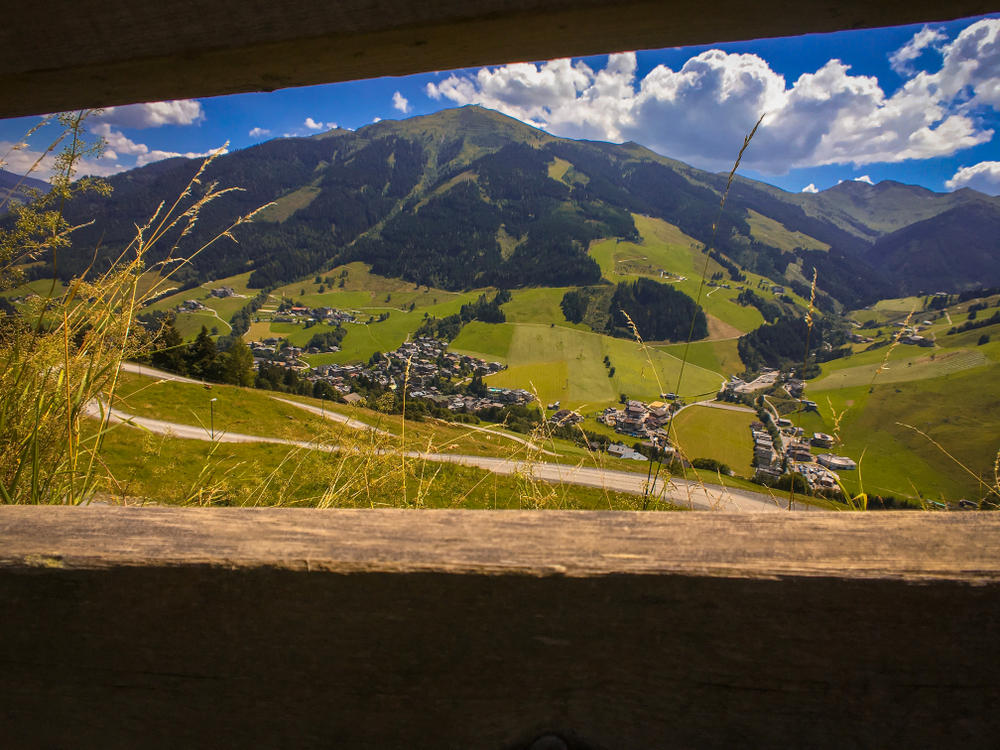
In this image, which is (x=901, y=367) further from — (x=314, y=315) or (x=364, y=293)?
(x=364, y=293)

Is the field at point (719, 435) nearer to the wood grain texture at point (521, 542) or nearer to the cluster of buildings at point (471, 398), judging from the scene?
the cluster of buildings at point (471, 398)

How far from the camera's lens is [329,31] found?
0.68 m

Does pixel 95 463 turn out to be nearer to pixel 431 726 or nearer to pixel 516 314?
pixel 431 726

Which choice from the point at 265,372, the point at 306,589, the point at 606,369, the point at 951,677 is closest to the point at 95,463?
the point at 306,589

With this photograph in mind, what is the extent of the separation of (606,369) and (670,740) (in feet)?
276

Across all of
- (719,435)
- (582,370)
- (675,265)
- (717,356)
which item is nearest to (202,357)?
(719,435)

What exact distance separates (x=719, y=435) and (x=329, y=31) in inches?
2246

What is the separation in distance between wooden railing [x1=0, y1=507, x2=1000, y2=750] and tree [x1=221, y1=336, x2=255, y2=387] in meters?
32.0

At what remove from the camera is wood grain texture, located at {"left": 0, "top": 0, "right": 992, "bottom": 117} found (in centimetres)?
66

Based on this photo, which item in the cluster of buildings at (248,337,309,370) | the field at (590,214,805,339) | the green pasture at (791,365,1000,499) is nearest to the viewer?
the green pasture at (791,365,1000,499)

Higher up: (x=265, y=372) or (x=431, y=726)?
(x=265, y=372)

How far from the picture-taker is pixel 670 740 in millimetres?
583

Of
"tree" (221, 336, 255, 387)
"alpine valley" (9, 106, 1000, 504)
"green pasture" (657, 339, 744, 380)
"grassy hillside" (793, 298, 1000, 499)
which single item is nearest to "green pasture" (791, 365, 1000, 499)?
"grassy hillside" (793, 298, 1000, 499)

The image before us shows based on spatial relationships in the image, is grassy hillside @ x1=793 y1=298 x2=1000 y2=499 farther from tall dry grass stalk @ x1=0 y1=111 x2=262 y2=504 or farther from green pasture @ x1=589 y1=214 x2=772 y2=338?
tall dry grass stalk @ x1=0 y1=111 x2=262 y2=504
